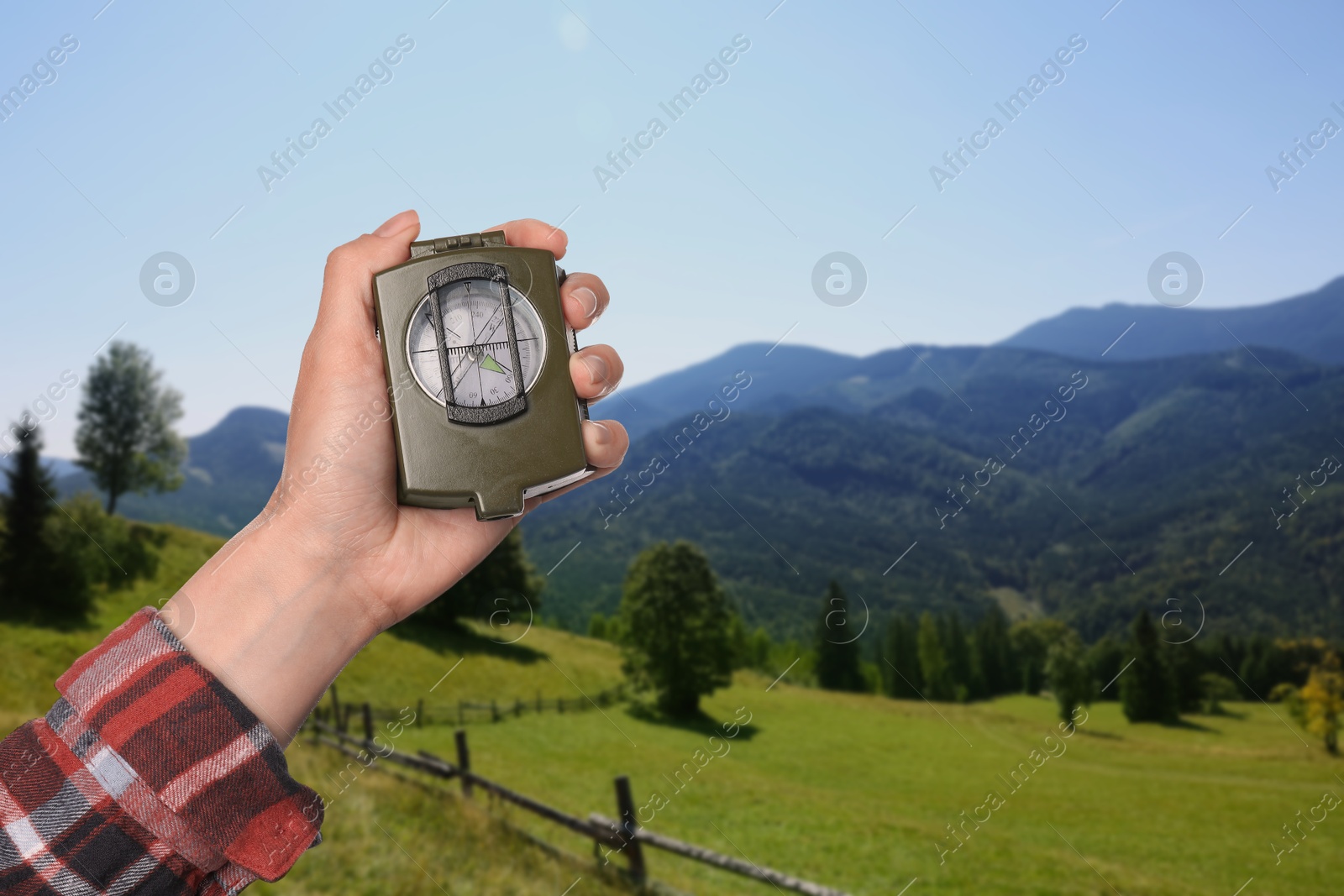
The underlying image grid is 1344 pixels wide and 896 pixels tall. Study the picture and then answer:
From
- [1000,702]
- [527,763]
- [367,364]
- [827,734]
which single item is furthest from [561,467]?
[1000,702]

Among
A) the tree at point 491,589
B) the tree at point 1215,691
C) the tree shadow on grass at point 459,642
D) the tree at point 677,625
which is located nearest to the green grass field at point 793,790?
the tree shadow on grass at point 459,642

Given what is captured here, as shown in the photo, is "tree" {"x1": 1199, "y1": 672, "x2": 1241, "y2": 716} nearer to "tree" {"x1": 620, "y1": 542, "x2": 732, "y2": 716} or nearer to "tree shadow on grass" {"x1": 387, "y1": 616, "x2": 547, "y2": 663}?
"tree" {"x1": 620, "y1": 542, "x2": 732, "y2": 716}

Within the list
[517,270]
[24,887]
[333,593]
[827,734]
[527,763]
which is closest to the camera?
[24,887]

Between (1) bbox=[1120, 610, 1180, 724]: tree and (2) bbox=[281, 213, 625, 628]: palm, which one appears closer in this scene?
(2) bbox=[281, 213, 625, 628]: palm

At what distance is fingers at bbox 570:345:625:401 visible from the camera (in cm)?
247

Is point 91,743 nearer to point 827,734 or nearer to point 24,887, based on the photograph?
point 24,887

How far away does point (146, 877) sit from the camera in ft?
3.79

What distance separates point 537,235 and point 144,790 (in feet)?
6.29

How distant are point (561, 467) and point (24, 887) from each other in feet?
5.00

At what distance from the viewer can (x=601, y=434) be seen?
2.51 meters

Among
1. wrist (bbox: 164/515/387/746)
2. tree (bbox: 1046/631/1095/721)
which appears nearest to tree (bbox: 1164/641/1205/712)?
tree (bbox: 1046/631/1095/721)

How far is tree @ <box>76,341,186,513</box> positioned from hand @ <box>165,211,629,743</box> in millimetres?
46981

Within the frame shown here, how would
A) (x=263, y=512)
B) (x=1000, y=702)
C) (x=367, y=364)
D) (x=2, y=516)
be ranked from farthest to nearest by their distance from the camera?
(x=1000, y=702)
(x=2, y=516)
(x=367, y=364)
(x=263, y=512)

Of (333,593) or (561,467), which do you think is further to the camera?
(561,467)
